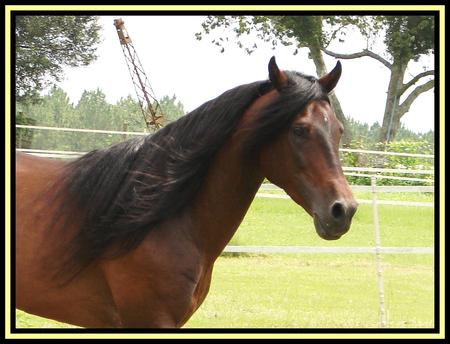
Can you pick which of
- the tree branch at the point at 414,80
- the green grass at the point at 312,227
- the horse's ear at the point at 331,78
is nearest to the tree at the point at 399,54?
the tree branch at the point at 414,80

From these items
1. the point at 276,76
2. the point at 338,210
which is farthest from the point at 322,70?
the point at 338,210

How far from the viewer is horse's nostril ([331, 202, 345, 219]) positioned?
293 centimetres

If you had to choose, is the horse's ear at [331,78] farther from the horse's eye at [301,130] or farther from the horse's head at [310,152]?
the horse's eye at [301,130]

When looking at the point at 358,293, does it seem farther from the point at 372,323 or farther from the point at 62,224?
the point at 62,224

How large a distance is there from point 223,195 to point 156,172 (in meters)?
0.35

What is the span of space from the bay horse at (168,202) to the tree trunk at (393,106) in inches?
690

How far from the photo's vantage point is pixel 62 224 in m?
3.37

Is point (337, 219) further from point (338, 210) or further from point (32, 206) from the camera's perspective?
point (32, 206)

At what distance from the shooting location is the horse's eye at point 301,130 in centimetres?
311

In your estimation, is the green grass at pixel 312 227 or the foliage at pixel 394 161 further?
the foliage at pixel 394 161

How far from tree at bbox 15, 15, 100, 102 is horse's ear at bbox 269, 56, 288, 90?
14.5 m

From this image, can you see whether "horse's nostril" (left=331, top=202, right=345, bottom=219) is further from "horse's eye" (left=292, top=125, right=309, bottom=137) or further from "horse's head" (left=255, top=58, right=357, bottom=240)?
"horse's eye" (left=292, top=125, right=309, bottom=137)

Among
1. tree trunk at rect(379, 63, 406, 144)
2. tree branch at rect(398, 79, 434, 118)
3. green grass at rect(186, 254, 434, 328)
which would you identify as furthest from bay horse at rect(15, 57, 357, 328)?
tree branch at rect(398, 79, 434, 118)
